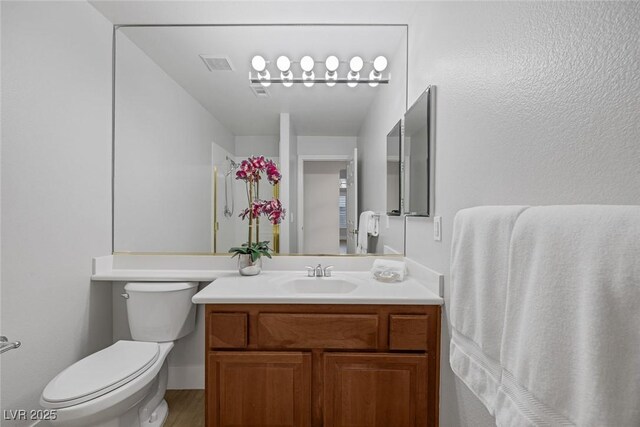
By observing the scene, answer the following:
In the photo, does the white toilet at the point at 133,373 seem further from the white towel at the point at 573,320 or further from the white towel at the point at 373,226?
the white towel at the point at 573,320

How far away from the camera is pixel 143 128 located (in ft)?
7.07

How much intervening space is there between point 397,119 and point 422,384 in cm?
153

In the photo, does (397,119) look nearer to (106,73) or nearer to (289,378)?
(289,378)

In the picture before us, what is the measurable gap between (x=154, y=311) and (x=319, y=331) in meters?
1.08

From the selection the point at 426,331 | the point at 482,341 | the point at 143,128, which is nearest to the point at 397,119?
the point at 426,331

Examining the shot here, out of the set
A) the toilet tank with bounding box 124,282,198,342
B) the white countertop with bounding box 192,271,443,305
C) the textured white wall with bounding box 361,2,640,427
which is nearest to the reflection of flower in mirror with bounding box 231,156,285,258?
the white countertop with bounding box 192,271,443,305

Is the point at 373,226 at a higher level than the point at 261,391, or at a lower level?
higher

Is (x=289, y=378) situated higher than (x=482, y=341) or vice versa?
(x=482, y=341)

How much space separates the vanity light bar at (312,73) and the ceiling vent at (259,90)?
0.02 meters

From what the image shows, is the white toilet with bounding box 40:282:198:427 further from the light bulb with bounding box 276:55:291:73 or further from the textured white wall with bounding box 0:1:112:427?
the light bulb with bounding box 276:55:291:73

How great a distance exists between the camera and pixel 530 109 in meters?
0.83

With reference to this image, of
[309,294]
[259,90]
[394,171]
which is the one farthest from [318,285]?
[259,90]

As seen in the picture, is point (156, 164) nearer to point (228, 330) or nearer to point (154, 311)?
point (154, 311)

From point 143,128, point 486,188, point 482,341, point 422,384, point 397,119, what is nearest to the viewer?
point 482,341
